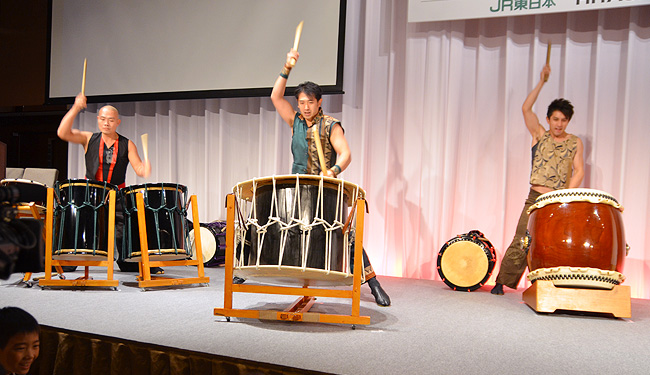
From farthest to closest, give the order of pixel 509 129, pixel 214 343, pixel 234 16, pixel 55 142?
pixel 55 142 → pixel 234 16 → pixel 509 129 → pixel 214 343

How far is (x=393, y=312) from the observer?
3.06 meters

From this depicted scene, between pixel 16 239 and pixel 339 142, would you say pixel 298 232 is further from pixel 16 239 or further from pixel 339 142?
pixel 16 239

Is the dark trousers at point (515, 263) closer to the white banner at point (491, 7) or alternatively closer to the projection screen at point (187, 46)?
the white banner at point (491, 7)

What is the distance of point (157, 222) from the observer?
3.55 meters

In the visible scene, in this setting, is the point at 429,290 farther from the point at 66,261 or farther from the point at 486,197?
the point at 66,261

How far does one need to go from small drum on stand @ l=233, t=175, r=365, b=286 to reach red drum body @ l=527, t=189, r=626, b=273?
1273 millimetres

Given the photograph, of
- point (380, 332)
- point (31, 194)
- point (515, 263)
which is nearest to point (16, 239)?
point (31, 194)

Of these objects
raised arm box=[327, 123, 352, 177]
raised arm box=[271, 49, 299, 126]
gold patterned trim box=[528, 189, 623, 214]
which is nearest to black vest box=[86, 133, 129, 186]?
raised arm box=[271, 49, 299, 126]

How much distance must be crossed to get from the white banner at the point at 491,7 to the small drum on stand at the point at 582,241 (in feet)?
6.29

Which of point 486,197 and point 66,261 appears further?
point 486,197

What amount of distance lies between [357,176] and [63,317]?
320cm

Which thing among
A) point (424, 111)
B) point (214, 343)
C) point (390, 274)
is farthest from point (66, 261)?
point (424, 111)

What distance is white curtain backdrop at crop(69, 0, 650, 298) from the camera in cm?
451

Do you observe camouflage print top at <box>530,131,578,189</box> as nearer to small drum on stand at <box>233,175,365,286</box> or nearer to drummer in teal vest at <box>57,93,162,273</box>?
small drum on stand at <box>233,175,365,286</box>
